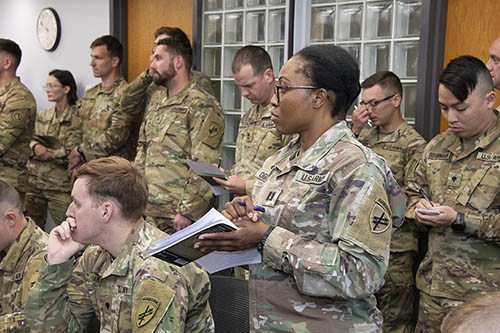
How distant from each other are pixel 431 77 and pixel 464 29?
0.94 ft

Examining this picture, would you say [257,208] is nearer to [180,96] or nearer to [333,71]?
[333,71]

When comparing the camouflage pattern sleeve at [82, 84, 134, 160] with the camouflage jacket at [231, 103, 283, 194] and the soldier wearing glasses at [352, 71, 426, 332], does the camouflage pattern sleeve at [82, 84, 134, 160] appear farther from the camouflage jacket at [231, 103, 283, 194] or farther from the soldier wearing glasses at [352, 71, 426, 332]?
the soldier wearing glasses at [352, 71, 426, 332]

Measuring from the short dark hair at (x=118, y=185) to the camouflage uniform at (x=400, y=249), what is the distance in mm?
1437

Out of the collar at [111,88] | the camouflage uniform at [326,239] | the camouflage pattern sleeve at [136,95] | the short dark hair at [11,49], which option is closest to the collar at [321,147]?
the camouflage uniform at [326,239]

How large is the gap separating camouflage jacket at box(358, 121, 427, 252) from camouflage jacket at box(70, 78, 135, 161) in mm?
1824

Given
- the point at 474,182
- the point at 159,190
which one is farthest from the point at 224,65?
the point at 474,182

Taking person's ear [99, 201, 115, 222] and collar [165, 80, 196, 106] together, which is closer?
person's ear [99, 201, 115, 222]

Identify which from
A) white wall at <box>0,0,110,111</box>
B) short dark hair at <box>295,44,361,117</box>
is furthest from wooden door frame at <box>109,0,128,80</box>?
short dark hair at <box>295,44,361,117</box>

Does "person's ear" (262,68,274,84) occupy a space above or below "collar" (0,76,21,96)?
above

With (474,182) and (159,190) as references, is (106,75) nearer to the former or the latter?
(159,190)

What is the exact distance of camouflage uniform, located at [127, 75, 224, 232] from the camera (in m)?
3.38

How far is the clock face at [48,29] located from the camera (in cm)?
541

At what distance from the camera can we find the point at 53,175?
4.65 metres

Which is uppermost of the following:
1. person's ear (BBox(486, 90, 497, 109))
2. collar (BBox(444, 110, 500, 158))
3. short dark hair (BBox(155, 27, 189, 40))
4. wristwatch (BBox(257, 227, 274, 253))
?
short dark hair (BBox(155, 27, 189, 40))
